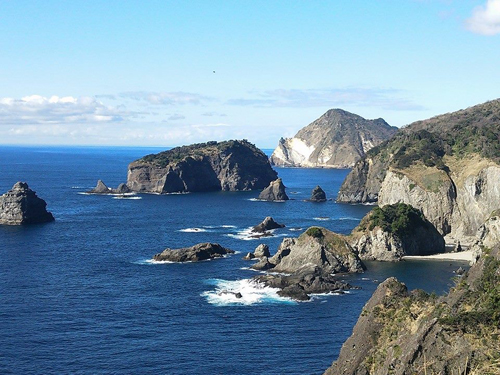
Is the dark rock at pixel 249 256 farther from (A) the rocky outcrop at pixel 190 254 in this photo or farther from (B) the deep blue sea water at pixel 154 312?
(A) the rocky outcrop at pixel 190 254

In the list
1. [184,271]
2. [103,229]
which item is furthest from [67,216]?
[184,271]

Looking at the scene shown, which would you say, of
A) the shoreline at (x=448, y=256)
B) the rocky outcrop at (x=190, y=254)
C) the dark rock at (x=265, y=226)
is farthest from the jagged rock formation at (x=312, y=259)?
the dark rock at (x=265, y=226)

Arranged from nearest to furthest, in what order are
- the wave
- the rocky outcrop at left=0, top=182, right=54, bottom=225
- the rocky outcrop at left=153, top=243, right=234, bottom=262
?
the wave → the rocky outcrop at left=153, top=243, right=234, bottom=262 → the rocky outcrop at left=0, top=182, right=54, bottom=225

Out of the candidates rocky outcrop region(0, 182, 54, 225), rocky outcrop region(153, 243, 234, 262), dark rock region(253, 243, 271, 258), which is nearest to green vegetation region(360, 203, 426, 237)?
dark rock region(253, 243, 271, 258)

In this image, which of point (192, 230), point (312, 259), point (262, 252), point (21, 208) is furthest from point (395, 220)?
point (21, 208)

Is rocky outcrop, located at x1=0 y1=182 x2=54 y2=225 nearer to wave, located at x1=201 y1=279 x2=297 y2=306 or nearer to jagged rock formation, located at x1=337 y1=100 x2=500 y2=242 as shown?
wave, located at x1=201 y1=279 x2=297 y2=306
